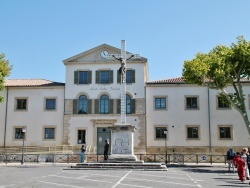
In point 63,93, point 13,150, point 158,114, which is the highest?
point 63,93

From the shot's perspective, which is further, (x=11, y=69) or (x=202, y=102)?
(x=202, y=102)

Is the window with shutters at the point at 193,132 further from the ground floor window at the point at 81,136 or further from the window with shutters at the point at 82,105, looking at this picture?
the ground floor window at the point at 81,136

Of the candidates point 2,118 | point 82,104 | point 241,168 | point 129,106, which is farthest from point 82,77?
point 241,168

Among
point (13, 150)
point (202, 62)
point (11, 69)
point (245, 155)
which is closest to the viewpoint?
point (245, 155)

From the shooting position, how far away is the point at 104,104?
1410 inches

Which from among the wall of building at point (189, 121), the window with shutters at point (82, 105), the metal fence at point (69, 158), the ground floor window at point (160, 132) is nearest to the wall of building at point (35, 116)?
the window with shutters at point (82, 105)

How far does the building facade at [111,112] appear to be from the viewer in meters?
34.8

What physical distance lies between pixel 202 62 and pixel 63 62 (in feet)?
55.2

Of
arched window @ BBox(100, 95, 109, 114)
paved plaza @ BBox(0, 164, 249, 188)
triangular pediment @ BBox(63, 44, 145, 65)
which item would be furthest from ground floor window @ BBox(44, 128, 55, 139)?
paved plaza @ BBox(0, 164, 249, 188)

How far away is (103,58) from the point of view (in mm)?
36250

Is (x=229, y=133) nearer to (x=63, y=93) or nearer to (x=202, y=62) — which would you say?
(x=202, y=62)

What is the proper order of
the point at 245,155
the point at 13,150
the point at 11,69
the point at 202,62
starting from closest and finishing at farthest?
the point at 245,155
the point at 202,62
the point at 11,69
the point at 13,150

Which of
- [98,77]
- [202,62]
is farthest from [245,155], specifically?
[98,77]

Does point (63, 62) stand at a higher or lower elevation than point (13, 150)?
higher
